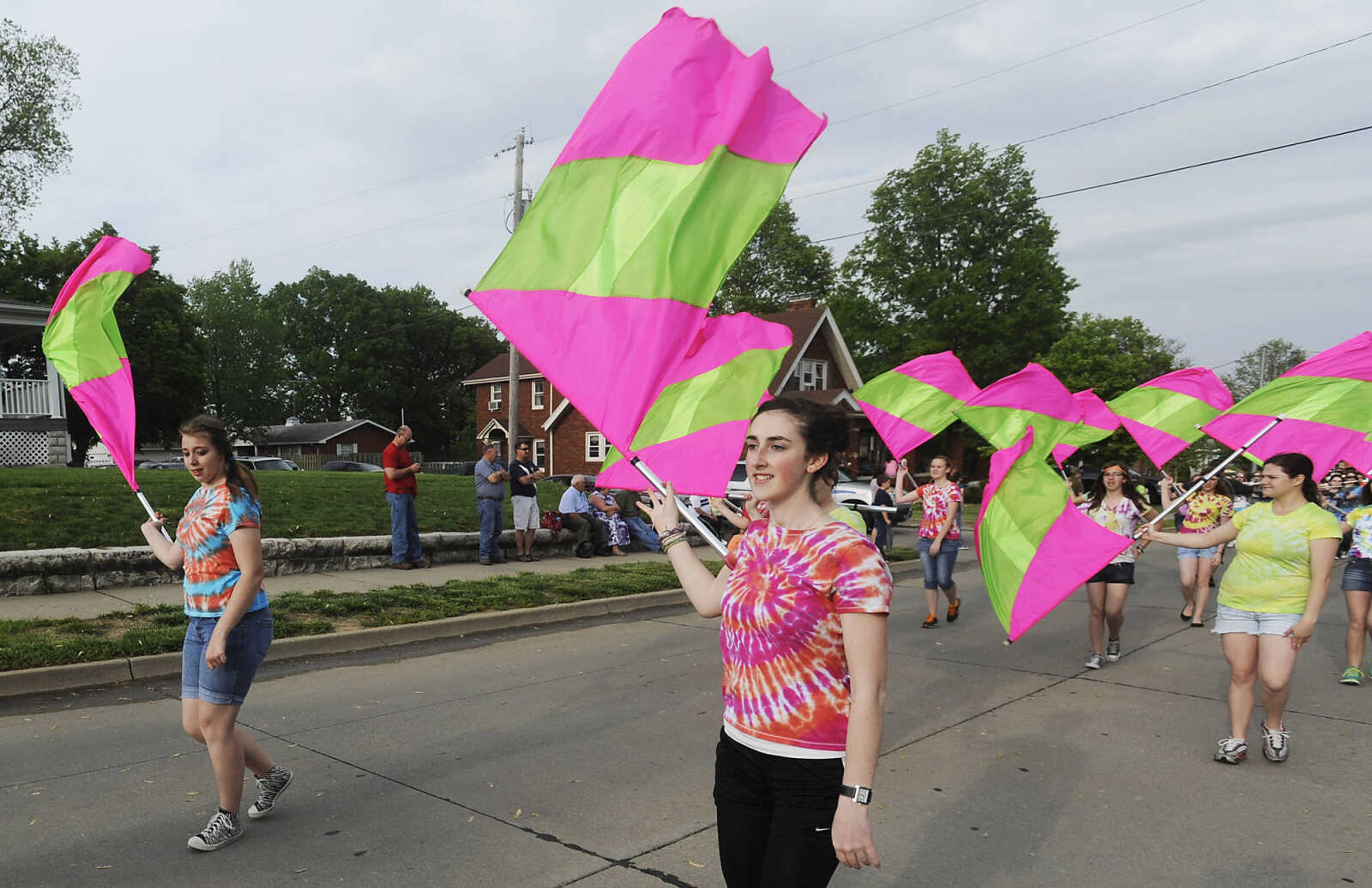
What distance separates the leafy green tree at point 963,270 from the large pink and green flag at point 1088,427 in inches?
1350

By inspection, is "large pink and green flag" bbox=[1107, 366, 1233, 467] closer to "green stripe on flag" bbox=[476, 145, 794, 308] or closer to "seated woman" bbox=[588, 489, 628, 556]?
"green stripe on flag" bbox=[476, 145, 794, 308]

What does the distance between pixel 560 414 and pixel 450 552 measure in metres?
32.9

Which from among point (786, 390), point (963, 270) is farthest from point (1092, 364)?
point (786, 390)

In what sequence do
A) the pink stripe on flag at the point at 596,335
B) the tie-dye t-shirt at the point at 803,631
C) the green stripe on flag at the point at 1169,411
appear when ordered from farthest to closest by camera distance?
1. the green stripe on flag at the point at 1169,411
2. the pink stripe on flag at the point at 596,335
3. the tie-dye t-shirt at the point at 803,631

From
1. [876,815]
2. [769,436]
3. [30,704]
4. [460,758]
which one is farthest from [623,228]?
[30,704]

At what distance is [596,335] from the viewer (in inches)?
130

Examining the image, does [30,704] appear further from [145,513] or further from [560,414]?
[560,414]

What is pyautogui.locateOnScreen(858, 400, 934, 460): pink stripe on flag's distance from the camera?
349 inches

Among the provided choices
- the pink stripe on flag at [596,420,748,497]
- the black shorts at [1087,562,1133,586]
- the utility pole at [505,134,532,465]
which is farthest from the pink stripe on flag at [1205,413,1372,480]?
the utility pole at [505,134,532,465]

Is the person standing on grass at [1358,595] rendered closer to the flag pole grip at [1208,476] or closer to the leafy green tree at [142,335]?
the flag pole grip at [1208,476]

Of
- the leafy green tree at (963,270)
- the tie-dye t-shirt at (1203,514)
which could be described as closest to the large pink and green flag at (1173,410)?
the tie-dye t-shirt at (1203,514)

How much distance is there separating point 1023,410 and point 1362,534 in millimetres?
3406

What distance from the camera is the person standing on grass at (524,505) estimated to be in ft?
48.6

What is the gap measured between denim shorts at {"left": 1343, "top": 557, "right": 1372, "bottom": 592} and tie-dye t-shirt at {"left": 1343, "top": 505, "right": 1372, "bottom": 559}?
0.05 meters
